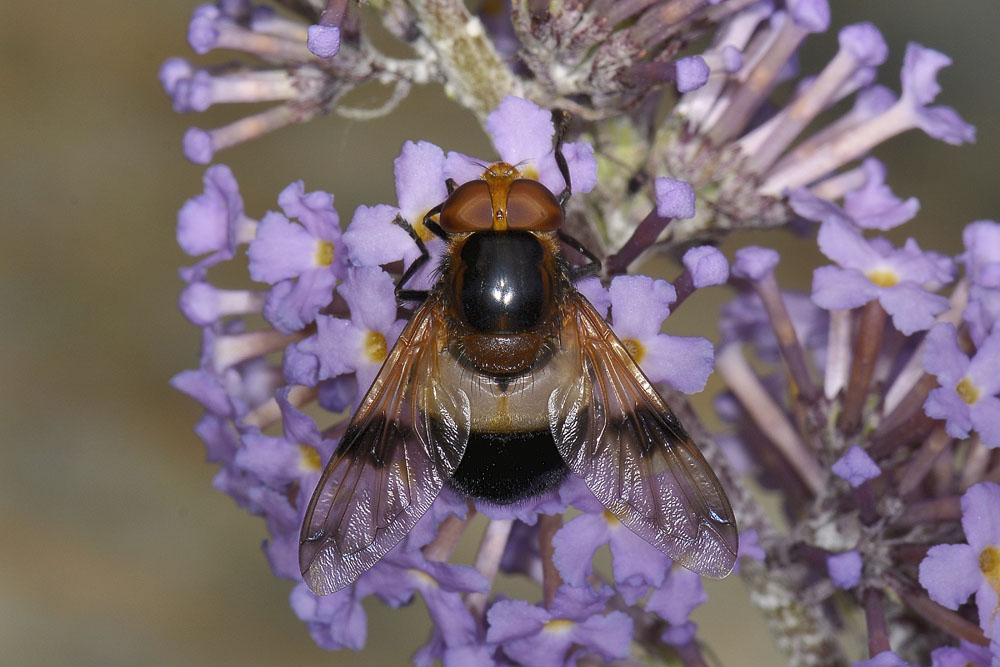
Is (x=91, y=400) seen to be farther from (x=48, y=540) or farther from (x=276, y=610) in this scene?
(x=276, y=610)

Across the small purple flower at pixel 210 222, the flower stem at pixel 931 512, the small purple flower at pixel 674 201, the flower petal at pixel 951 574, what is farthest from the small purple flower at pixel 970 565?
the small purple flower at pixel 210 222

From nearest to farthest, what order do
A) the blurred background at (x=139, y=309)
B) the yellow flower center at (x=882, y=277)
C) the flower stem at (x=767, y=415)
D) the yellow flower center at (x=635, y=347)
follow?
the yellow flower center at (x=635, y=347) → the yellow flower center at (x=882, y=277) → the flower stem at (x=767, y=415) → the blurred background at (x=139, y=309)

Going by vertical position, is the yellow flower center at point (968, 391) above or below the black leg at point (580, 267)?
below

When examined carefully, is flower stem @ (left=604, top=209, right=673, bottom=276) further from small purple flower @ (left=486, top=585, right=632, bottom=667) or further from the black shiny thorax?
small purple flower @ (left=486, top=585, right=632, bottom=667)

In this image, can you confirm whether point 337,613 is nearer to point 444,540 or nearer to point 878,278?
point 444,540

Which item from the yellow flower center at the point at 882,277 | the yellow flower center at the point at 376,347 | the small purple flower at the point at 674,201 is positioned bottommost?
the yellow flower center at the point at 882,277

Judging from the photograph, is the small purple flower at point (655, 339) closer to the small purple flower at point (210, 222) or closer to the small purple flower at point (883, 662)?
the small purple flower at point (883, 662)

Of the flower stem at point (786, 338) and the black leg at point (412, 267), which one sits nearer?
the black leg at point (412, 267)

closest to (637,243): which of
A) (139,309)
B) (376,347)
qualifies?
(376,347)

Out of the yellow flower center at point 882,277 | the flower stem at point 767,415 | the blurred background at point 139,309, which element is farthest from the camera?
the blurred background at point 139,309
